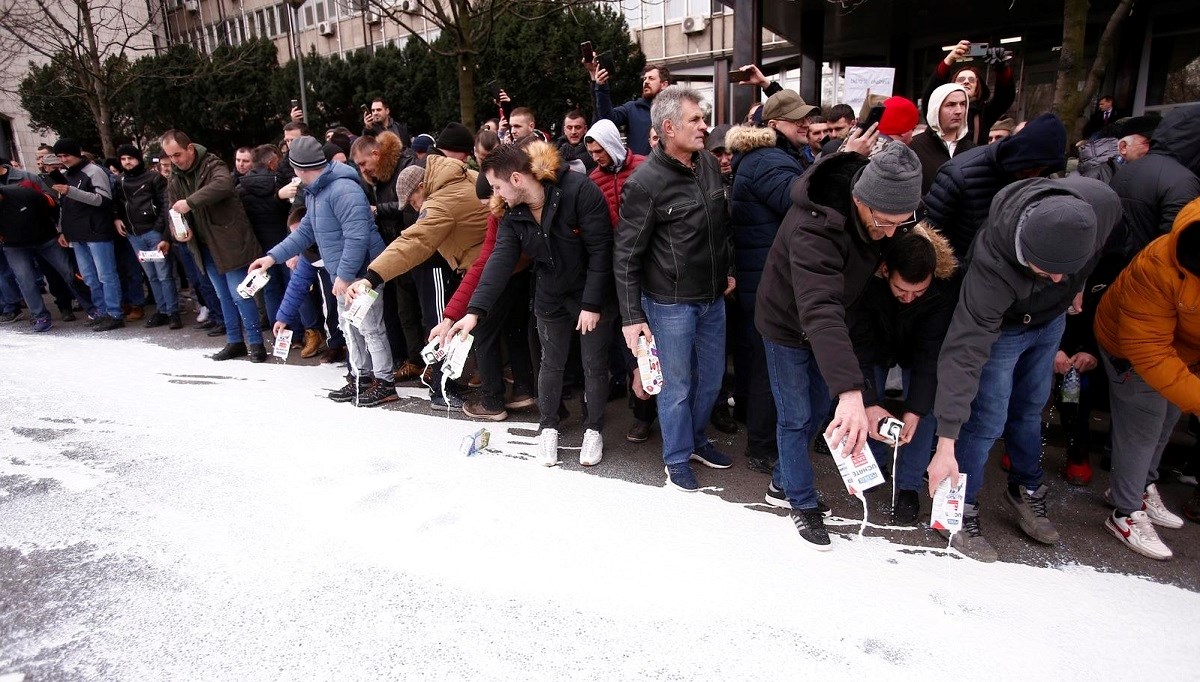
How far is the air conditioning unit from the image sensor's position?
877 inches

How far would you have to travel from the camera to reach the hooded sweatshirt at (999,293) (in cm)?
260

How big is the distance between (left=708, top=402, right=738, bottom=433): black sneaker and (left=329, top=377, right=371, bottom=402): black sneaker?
2561 millimetres

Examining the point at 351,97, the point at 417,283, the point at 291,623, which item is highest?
the point at 351,97

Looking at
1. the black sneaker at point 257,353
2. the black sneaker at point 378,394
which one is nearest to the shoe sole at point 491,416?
the black sneaker at point 378,394

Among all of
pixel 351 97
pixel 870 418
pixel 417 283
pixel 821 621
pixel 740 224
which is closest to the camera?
pixel 821 621

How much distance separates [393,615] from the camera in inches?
99.7

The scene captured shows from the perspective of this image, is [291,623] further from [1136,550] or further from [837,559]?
[1136,550]

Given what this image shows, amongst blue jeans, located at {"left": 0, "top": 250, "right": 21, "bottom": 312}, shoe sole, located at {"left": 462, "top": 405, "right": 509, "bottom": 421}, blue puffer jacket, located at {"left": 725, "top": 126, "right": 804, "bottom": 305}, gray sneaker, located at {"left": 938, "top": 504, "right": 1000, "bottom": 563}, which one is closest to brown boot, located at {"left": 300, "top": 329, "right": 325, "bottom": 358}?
shoe sole, located at {"left": 462, "top": 405, "right": 509, "bottom": 421}

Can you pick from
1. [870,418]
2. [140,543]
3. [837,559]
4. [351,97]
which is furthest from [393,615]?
[351,97]

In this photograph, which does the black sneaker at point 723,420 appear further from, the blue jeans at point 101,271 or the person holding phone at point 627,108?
the blue jeans at point 101,271

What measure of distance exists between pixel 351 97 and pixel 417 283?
21010 mm

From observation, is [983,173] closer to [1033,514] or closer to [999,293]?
[999,293]

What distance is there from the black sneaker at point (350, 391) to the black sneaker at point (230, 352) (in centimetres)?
172

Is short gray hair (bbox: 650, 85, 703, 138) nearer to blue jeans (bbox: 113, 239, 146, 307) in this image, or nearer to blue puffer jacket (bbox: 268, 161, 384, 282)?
blue puffer jacket (bbox: 268, 161, 384, 282)
